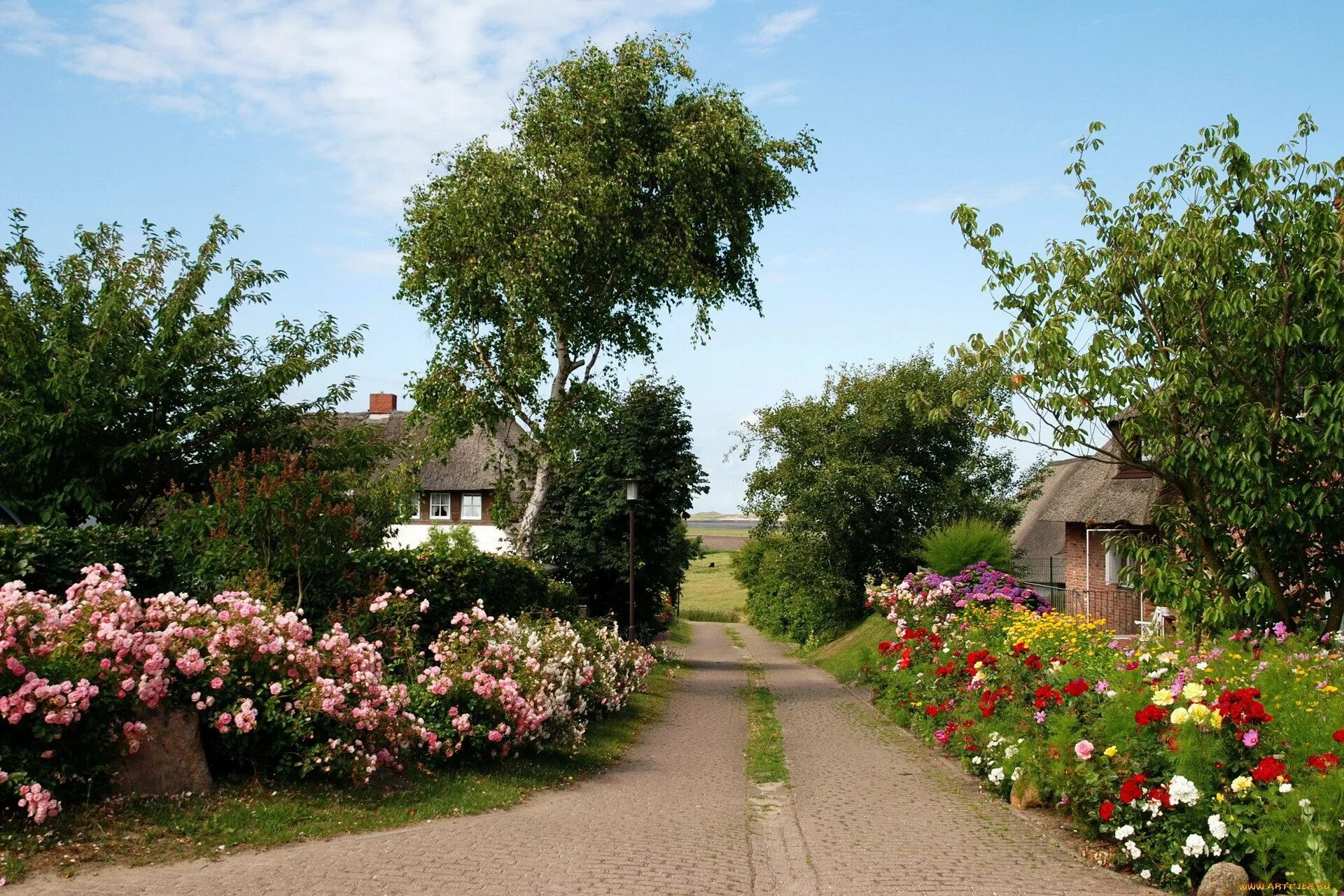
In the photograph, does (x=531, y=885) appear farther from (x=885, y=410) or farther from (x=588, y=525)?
(x=885, y=410)

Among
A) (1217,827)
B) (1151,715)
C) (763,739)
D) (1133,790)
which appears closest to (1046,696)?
(1151,715)

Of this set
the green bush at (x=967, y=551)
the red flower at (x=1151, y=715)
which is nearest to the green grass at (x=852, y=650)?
the green bush at (x=967, y=551)

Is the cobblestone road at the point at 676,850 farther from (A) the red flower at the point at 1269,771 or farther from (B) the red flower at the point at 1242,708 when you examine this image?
(B) the red flower at the point at 1242,708

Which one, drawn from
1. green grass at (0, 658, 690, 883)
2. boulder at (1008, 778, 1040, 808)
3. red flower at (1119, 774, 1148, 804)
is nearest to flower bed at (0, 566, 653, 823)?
green grass at (0, 658, 690, 883)

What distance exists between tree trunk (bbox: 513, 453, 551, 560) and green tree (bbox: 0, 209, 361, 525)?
243 inches

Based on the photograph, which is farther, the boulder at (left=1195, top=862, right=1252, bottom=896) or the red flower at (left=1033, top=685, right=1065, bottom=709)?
the red flower at (left=1033, top=685, right=1065, bottom=709)

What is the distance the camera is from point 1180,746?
6980mm

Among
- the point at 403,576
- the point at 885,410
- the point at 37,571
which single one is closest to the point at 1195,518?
the point at 403,576

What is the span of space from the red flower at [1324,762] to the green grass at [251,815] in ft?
19.5

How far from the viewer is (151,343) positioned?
15250 mm

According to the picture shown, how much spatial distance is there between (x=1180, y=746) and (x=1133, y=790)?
0.41 m

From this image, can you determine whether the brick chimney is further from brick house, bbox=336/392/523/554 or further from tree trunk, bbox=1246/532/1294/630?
tree trunk, bbox=1246/532/1294/630

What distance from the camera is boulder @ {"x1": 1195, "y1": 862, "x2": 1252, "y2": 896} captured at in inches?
250

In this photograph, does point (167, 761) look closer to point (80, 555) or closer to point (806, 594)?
point (80, 555)
